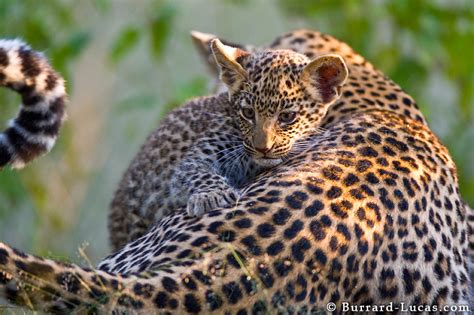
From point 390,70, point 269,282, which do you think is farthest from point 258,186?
point 390,70

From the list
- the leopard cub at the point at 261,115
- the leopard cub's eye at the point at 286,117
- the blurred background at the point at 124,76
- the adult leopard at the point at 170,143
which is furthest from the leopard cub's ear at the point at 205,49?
the leopard cub's eye at the point at 286,117

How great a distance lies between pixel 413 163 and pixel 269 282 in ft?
4.00

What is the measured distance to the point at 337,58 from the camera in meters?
5.60

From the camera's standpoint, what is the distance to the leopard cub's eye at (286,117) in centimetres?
552

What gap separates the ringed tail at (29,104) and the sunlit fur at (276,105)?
0.93 m

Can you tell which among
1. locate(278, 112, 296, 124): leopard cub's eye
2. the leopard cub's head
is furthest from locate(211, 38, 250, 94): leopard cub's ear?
locate(278, 112, 296, 124): leopard cub's eye

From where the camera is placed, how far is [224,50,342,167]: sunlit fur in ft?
17.8

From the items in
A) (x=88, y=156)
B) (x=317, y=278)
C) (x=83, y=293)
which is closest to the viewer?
(x=83, y=293)

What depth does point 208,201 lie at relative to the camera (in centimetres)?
493

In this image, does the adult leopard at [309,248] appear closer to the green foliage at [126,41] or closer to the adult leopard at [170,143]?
the adult leopard at [170,143]

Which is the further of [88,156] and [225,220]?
[88,156]

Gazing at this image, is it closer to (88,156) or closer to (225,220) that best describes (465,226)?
(225,220)

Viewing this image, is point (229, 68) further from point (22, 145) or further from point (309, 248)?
point (309, 248)

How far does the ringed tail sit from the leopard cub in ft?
2.43
